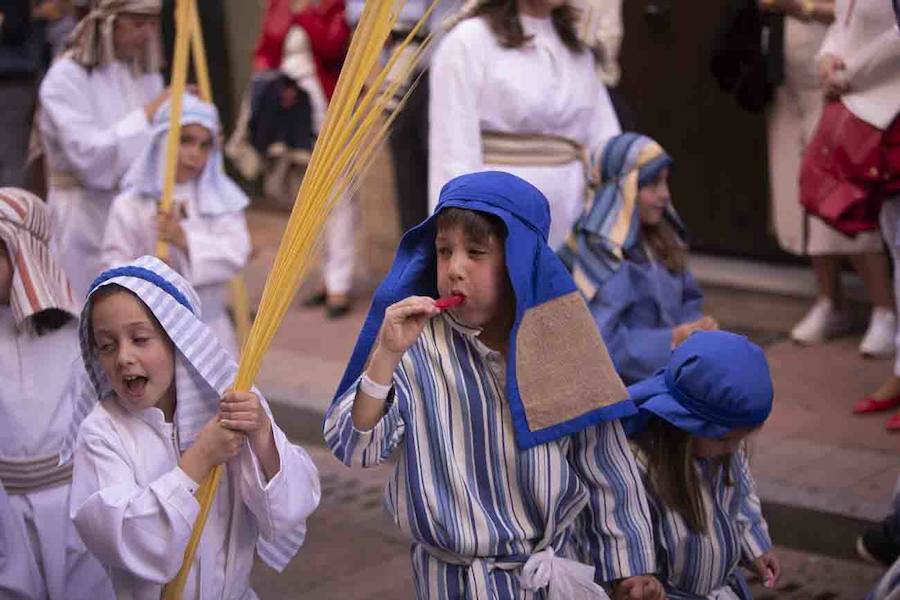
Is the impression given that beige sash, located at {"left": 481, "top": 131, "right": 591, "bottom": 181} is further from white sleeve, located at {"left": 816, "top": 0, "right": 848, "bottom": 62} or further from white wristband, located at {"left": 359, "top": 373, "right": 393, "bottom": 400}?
white wristband, located at {"left": 359, "top": 373, "right": 393, "bottom": 400}

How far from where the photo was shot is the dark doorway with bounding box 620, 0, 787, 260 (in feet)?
28.4

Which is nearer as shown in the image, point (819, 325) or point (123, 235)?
point (123, 235)

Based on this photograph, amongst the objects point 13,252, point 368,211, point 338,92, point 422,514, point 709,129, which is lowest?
point 368,211

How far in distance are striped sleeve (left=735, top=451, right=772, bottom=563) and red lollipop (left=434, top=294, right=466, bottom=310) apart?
3.07 feet

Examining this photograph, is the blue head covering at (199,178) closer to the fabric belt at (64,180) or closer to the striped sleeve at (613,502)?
the fabric belt at (64,180)

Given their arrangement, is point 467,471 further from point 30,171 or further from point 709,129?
point 709,129

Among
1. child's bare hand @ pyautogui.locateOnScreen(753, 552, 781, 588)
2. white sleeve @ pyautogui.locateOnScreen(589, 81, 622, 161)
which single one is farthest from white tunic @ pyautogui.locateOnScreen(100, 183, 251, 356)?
child's bare hand @ pyautogui.locateOnScreen(753, 552, 781, 588)

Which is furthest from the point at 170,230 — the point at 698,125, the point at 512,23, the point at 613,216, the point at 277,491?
the point at 698,125

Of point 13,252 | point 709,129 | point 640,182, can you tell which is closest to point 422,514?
point 13,252

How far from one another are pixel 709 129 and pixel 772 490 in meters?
3.36

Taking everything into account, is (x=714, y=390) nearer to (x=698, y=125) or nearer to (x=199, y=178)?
(x=199, y=178)

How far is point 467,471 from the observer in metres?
3.65

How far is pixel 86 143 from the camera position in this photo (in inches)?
268

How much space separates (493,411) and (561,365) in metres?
0.19
